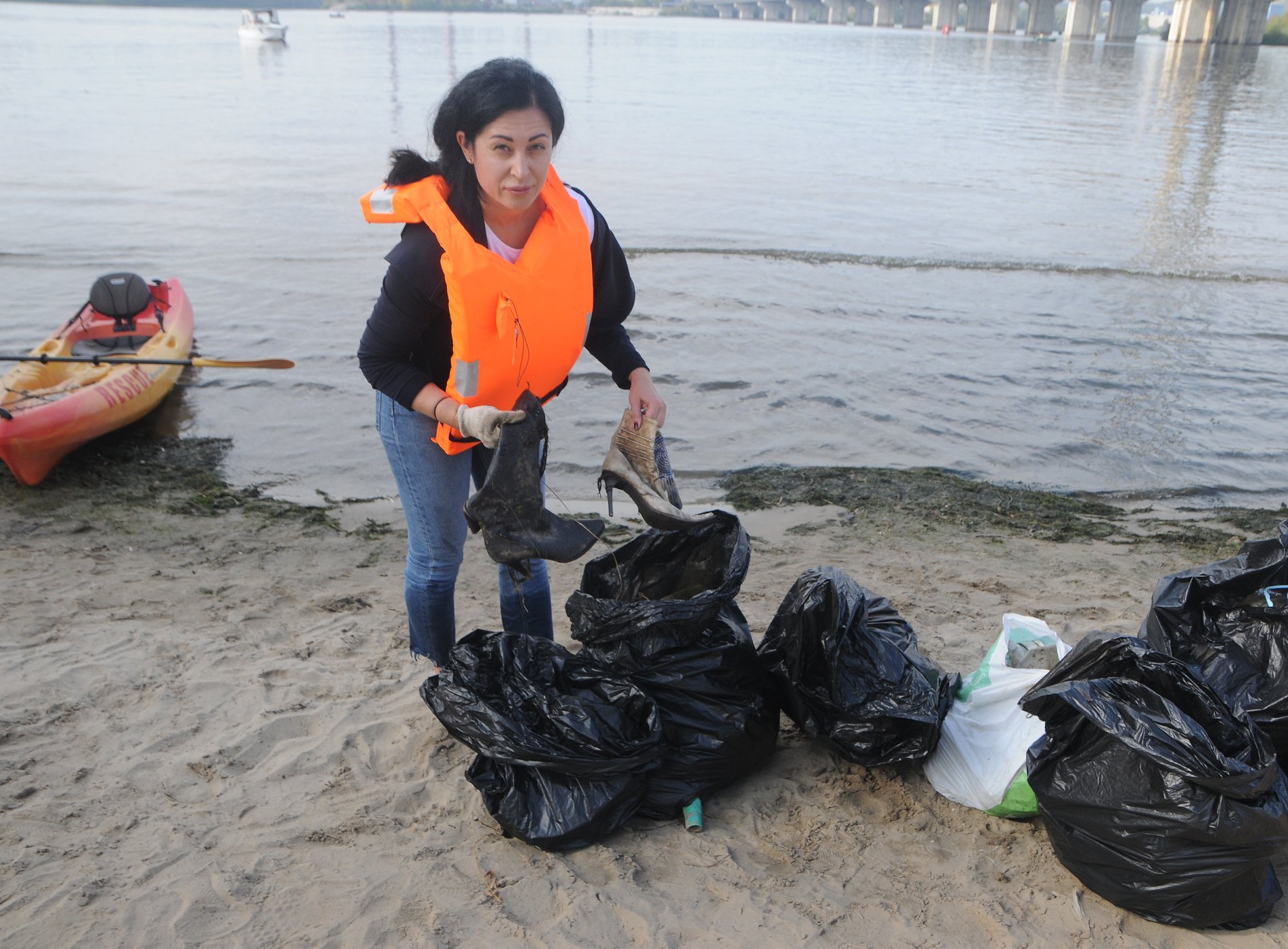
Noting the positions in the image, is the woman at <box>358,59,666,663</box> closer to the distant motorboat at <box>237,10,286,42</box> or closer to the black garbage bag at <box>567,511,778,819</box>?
the black garbage bag at <box>567,511,778,819</box>

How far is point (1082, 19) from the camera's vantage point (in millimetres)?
77250

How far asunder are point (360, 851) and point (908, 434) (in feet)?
17.3

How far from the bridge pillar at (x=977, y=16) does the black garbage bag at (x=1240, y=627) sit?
105 m

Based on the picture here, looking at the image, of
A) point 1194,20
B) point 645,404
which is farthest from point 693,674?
point 1194,20

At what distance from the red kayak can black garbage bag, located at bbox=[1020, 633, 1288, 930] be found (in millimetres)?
5652

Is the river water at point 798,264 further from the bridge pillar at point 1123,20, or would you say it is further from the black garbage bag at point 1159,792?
the bridge pillar at point 1123,20

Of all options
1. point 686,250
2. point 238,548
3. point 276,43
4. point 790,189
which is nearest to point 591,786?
point 238,548

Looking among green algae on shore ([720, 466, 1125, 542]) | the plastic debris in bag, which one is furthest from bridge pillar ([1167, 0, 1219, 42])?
the plastic debris in bag

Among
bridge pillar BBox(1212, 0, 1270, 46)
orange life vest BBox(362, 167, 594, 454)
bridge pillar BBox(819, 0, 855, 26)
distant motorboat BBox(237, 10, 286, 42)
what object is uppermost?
bridge pillar BBox(819, 0, 855, 26)

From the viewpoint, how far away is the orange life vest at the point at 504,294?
2523 mm

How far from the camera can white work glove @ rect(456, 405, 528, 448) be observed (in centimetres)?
248

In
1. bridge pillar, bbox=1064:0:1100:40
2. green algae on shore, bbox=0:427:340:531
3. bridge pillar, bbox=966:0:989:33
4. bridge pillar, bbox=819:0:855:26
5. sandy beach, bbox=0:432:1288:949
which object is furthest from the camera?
bridge pillar, bbox=819:0:855:26

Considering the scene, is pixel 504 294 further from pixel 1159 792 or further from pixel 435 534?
pixel 1159 792

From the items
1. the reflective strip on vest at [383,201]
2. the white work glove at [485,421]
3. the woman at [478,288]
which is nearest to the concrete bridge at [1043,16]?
the woman at [478,288]
